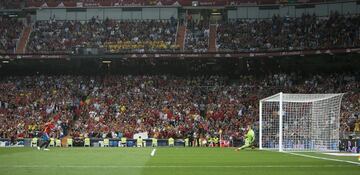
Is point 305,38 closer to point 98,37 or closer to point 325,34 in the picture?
point 325,34

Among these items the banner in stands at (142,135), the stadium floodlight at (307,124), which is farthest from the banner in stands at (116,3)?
the stadium floodlight at (307,124)

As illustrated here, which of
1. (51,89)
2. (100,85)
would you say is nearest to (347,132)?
(100,85)

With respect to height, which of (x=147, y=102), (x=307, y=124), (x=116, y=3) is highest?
(x=116, y=3)

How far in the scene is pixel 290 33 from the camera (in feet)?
175

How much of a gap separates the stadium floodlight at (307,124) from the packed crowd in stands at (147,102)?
8844mm

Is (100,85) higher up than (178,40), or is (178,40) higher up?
(178,40)

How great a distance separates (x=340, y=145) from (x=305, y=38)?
19552 millimetres

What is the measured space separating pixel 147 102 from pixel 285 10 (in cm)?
1839

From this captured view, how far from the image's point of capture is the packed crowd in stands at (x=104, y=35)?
2126 inches

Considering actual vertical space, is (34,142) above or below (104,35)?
below

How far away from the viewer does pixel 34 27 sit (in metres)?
58.3

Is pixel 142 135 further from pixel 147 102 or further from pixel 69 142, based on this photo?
pixel 147 102

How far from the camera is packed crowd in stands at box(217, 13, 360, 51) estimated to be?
49625 millimetres

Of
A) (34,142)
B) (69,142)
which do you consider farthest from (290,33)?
(34,142)
